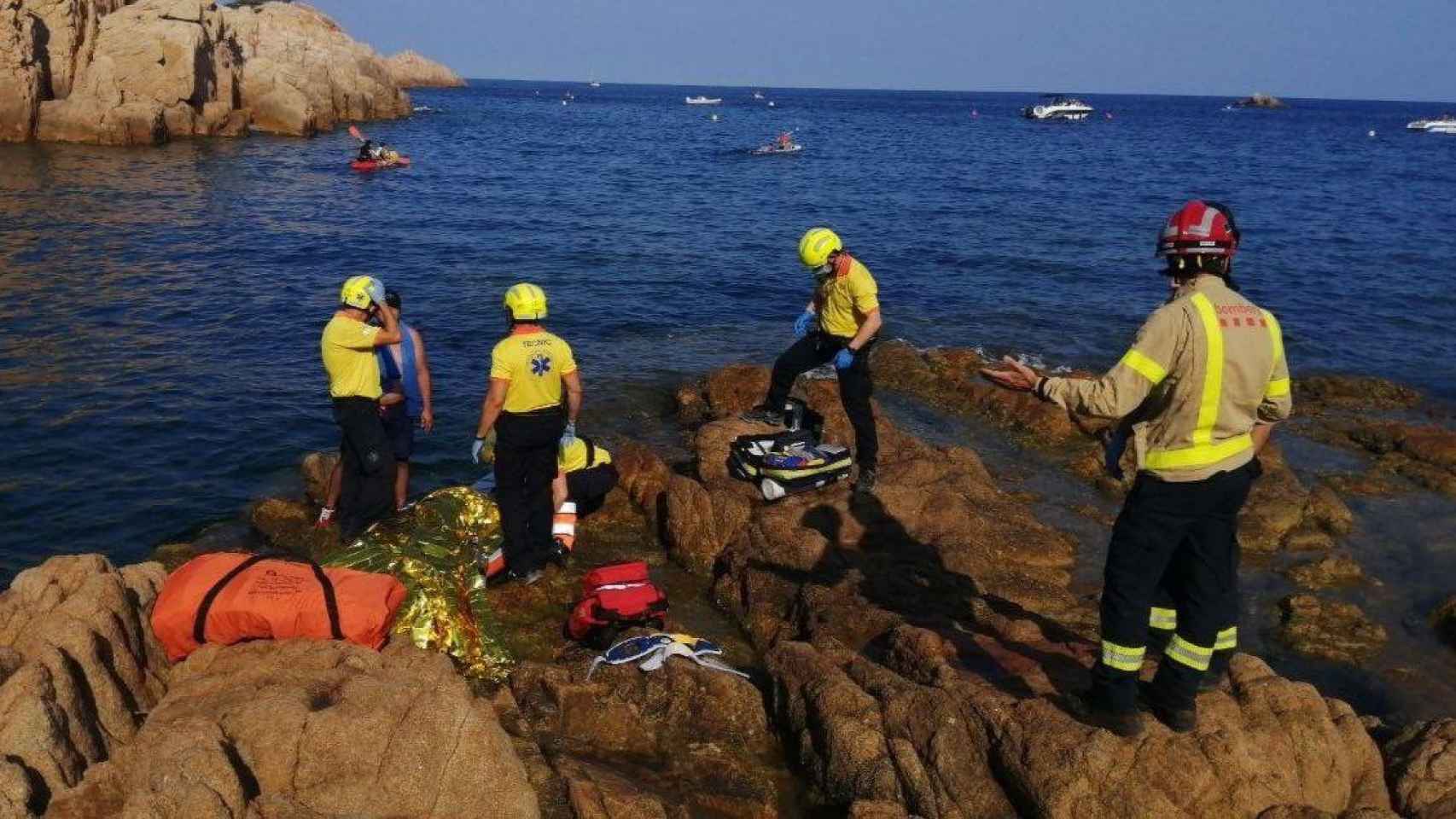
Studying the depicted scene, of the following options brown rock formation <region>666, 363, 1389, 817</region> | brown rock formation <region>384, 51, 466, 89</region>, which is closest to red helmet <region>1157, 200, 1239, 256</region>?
brown rock formation <region>666, 363, 1389, 817</region>

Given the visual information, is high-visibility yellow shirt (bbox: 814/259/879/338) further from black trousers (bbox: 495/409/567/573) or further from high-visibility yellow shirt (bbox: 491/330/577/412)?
black trousers (bbox: 495/409/567/573)

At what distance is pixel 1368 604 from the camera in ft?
29.6

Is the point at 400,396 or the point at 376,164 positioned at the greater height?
the point at 376,164

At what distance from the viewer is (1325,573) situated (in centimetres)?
939

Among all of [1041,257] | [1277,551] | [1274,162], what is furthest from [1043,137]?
[1277,551]

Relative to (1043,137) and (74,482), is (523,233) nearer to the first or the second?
(74,482)

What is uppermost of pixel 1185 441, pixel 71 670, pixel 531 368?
pixel 1185 441

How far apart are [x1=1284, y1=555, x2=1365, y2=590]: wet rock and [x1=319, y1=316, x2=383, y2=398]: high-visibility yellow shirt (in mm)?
8893

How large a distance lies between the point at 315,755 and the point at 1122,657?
4.03 metres

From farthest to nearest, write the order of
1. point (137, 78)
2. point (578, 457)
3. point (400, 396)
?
point (137, 78) < point (578, 457) < point (400, 396)

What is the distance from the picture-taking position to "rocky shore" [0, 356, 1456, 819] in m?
4.59

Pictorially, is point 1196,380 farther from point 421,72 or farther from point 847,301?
point 421,72

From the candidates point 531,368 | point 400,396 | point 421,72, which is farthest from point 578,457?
point 421,72

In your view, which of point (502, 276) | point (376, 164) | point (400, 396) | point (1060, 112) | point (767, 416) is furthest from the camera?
point (1060, 112)
